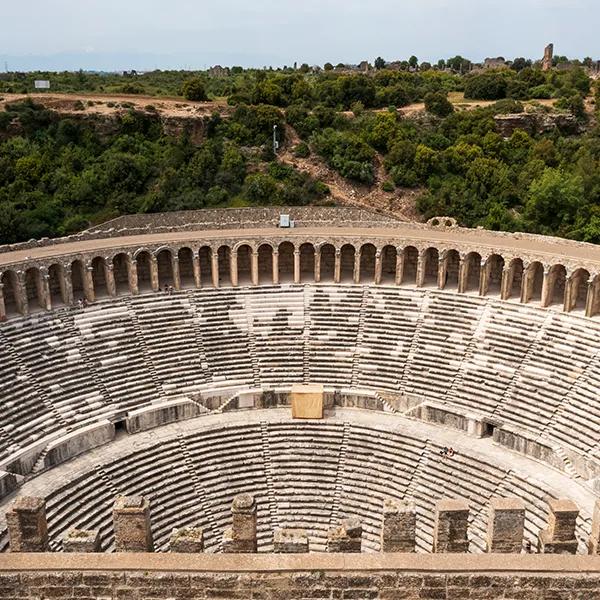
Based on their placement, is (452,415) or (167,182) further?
(167,182)

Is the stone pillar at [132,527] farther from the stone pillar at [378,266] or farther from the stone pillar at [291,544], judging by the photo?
the stone pillar at [378,266]

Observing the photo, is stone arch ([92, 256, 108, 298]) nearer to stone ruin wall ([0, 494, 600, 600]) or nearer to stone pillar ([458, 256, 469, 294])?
stone pillar ([458, 256, 469, 294])

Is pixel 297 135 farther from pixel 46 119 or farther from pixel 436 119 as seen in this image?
pixel 46 119

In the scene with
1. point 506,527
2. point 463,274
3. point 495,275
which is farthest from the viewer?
point 495,275

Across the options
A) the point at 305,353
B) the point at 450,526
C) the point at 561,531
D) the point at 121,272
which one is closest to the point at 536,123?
the point at 305,353

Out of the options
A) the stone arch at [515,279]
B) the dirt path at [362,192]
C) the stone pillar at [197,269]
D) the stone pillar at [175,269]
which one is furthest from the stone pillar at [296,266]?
the dirt path at [362,192]

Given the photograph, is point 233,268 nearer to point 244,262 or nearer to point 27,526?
point 244,262

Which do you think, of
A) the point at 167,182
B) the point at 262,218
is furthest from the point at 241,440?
the point at 167,182
